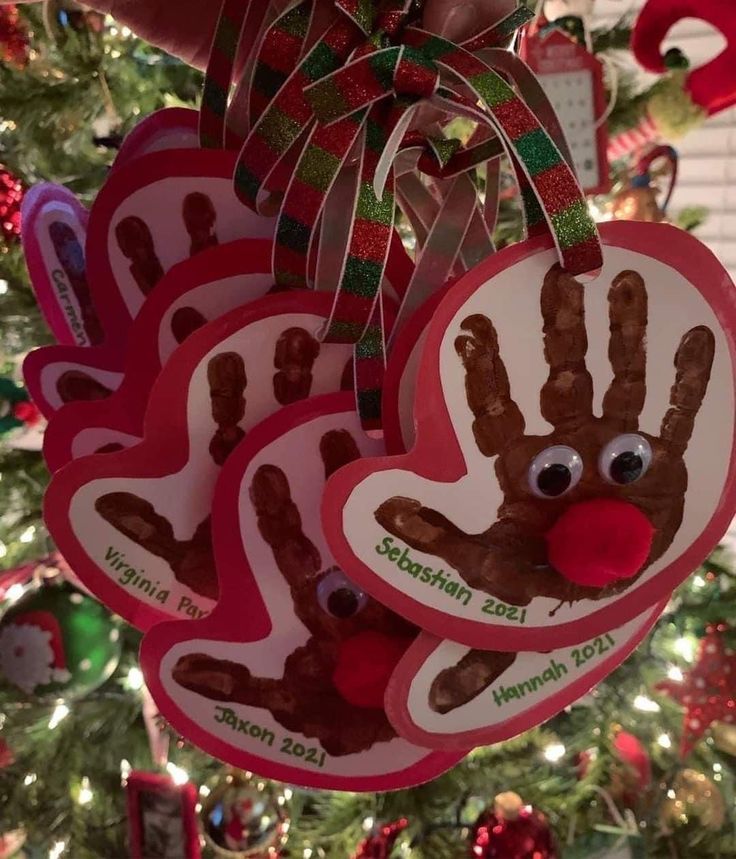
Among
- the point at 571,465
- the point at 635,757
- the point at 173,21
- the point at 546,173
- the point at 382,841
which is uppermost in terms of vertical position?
the point at 173,21

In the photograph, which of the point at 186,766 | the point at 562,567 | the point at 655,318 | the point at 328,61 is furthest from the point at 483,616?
the point at 186,766

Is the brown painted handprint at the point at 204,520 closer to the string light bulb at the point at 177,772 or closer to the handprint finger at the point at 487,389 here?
the handprint finger at the point at 487,389

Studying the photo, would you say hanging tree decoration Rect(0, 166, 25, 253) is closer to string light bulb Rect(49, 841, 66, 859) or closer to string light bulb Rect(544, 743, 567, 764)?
string light bulb Rect(49, 841, 66, 859)

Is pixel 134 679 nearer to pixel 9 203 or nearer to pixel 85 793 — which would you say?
pixel 85 793

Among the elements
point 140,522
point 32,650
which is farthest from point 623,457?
point 32,650

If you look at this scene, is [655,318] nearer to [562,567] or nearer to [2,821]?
[562,567]

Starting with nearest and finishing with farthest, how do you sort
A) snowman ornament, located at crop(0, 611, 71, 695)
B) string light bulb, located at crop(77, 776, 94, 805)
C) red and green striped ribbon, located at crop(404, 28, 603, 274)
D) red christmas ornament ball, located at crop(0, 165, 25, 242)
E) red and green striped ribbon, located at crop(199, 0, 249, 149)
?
1. red and green striped ribbon, located at crop(404, 28, 603, 274)
2. red and green striped ribbon, located at crop(199, 0, 249, 149)
3. snowman ornament, located at crop(0, 611, 71, 695)
4. red christmas ornament ball, located at crop(0, 165, 25, 242)
5. string light bulb, located at crop(77, 776, 94, 805)

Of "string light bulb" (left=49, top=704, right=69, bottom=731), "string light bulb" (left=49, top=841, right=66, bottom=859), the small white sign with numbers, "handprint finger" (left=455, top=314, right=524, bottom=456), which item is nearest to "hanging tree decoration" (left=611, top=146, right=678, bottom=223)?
the small white sign with numbers
